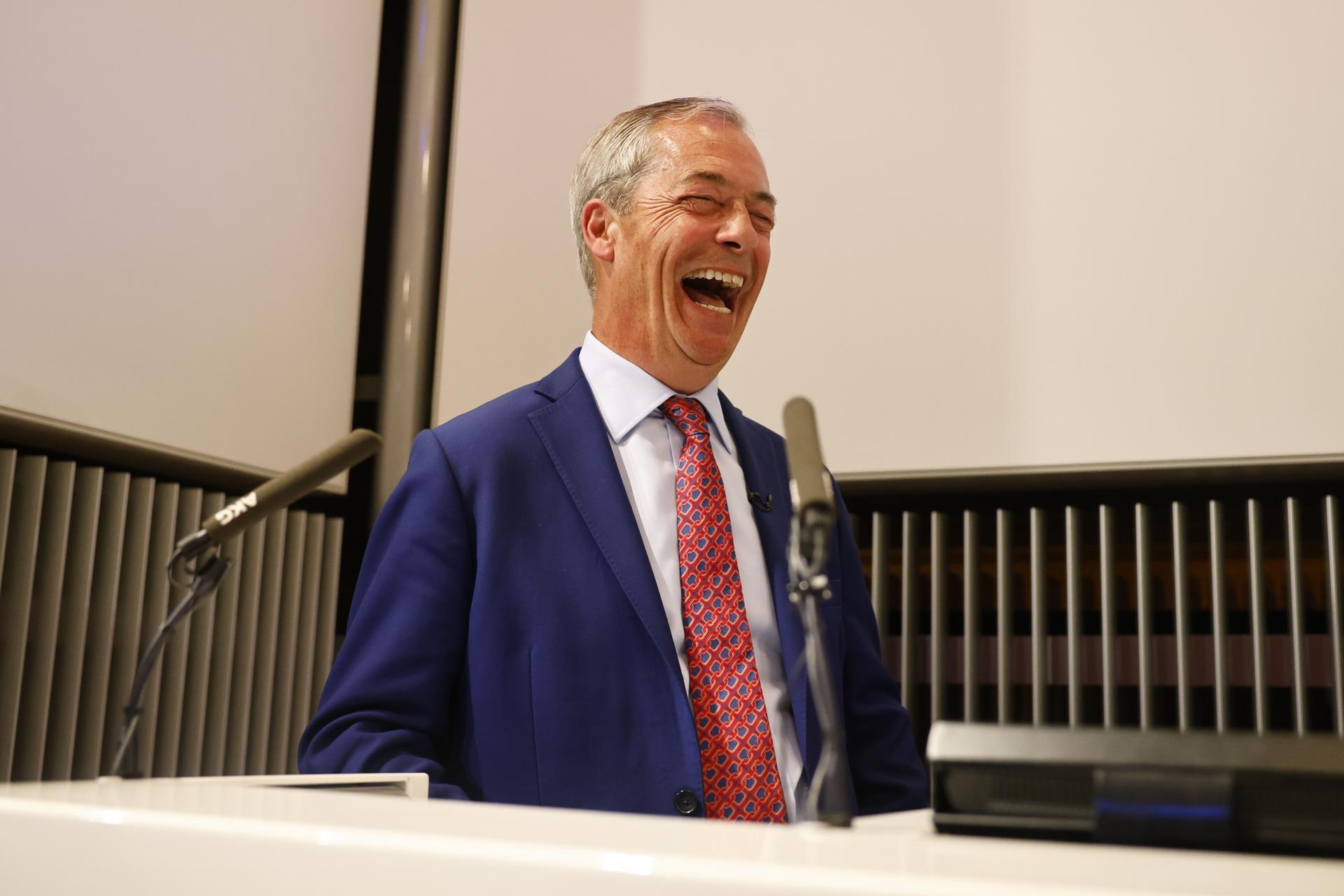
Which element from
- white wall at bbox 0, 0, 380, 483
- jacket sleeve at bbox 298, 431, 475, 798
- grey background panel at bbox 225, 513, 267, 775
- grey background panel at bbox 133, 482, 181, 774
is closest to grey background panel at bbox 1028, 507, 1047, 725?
jacket sleeve at bbox 298, 431, 475, 798

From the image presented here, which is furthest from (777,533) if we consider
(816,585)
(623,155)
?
(816,585)

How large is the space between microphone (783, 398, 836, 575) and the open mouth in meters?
1.18

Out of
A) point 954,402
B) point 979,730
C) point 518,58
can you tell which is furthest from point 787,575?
point 518,58

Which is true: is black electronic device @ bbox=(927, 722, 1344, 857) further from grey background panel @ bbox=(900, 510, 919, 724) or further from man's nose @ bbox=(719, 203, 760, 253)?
grey background panel @ bbox=(900, 510, 919, 724)

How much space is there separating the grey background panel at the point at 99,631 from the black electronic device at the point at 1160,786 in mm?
2094

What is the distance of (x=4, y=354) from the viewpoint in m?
2.14

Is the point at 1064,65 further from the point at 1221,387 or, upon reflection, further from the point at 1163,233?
the point at 1221,387

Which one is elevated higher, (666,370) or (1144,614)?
(666,370)

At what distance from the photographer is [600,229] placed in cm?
232

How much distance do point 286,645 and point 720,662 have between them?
141 centimetres

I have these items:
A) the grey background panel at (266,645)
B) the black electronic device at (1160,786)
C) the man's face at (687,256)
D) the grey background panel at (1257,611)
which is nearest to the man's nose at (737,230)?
the man's face at (687,256)

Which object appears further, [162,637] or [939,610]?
[939,610]

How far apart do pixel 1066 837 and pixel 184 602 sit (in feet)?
2.68

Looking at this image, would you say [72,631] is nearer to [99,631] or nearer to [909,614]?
[99,631]
